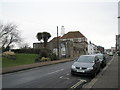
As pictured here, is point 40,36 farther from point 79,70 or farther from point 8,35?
point 79,70

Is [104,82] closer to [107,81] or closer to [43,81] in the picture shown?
[107,81]

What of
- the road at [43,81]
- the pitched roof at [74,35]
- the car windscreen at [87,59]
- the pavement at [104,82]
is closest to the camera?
the pavement at [104,82]

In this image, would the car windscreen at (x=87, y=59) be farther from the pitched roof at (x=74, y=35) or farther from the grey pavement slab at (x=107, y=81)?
the pitched roof at (x=74, y=35)

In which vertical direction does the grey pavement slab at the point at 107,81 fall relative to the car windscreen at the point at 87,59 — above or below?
below

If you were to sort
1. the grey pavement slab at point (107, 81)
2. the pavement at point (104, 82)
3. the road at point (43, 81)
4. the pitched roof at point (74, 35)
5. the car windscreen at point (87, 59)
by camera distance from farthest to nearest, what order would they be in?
1. the pitched roof at point (74, 35)
2. the car windscreen at point (87, 59)
3. the road at point (43, 81)
4. the grey pavement slab at point (107, 81)
5. the pavement at point (104, 82)

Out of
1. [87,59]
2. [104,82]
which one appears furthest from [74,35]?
[104,82]

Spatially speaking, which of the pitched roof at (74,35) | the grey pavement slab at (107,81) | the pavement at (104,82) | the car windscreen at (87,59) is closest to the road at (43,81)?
the pavement at (104,82)

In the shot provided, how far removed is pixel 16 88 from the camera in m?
8.41

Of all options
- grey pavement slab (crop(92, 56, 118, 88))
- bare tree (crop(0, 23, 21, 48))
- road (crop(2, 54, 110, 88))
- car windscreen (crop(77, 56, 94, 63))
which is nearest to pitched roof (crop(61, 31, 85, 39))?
bare tree (crop(0, 23, 21, 48))

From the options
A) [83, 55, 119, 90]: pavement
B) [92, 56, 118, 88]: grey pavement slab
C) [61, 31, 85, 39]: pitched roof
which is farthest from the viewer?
[61, 31, 85, 39]: pitched roof

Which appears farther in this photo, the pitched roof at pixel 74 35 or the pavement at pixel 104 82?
the pitched roof at pixel 74 35

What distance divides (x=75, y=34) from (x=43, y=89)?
331ft

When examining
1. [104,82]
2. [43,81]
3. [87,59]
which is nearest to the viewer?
[104,82]

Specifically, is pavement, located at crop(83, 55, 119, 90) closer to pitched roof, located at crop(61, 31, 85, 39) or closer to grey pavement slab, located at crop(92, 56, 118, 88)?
grey pavement slab, located at crop(92, 56, 118, 88)
